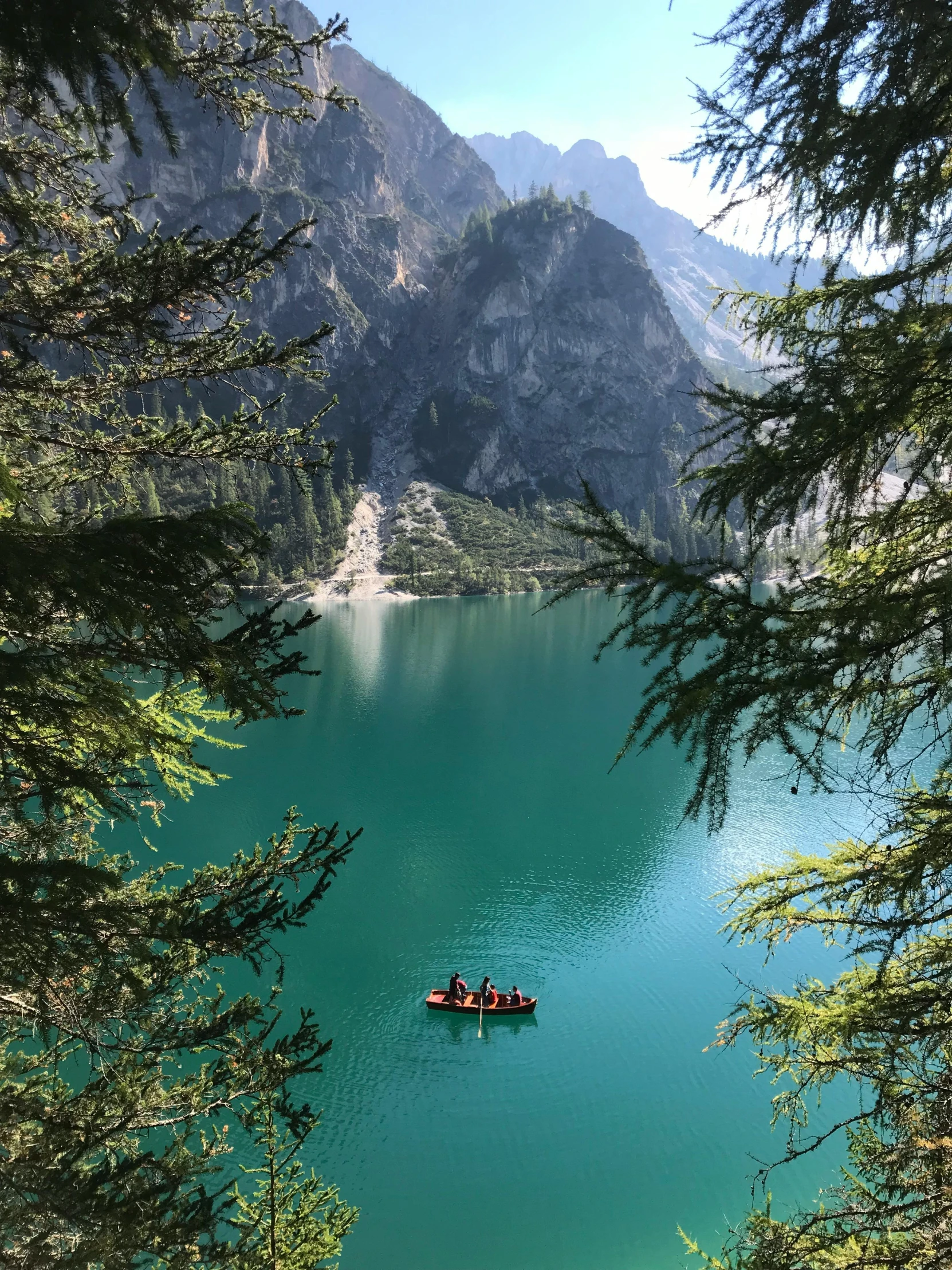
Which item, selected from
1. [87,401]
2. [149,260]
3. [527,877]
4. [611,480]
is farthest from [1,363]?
[611,480]

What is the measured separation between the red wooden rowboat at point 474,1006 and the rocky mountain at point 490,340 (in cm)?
14342

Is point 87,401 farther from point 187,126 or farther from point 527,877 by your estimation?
point 187,126

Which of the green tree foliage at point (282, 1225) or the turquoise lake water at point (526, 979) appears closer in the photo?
the green tree foliage at point (282, 1225)

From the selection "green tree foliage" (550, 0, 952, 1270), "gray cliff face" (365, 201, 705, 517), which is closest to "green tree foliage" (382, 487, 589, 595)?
"gray cliff face" (365, 201, 705, 517)

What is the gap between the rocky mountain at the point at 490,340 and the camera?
15700cm

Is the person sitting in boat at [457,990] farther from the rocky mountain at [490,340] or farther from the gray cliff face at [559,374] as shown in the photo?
the gray cliff face at [559,374]

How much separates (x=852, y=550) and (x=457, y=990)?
14360 millimetres

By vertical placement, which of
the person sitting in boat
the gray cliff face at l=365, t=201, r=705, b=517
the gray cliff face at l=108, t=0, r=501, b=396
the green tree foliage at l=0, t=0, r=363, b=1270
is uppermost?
the gray cliff face at l=108, t=0, r=501, b=396

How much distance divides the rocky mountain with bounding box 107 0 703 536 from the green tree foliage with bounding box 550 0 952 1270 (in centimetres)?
15299

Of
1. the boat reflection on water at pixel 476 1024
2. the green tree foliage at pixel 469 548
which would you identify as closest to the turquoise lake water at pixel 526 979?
the boat reflection on water at pixel 476 1024

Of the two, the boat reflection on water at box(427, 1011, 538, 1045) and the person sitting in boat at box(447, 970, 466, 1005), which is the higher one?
the person sitting in boat at box(447, 970, 466, 1005)

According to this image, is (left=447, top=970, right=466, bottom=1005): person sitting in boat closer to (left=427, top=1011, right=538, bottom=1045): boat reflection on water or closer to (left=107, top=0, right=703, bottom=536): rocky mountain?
(left=427, top=1011, right=538, bottom=1045): boat reflection on water

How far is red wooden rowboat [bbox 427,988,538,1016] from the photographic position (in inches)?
593

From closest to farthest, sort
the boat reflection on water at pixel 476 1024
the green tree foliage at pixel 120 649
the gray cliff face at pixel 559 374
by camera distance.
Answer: the green tree foliage at pixel 120 649 < the boat reflection on water at pixel 476 1024 < the gray cliff face at pixel 559 374
